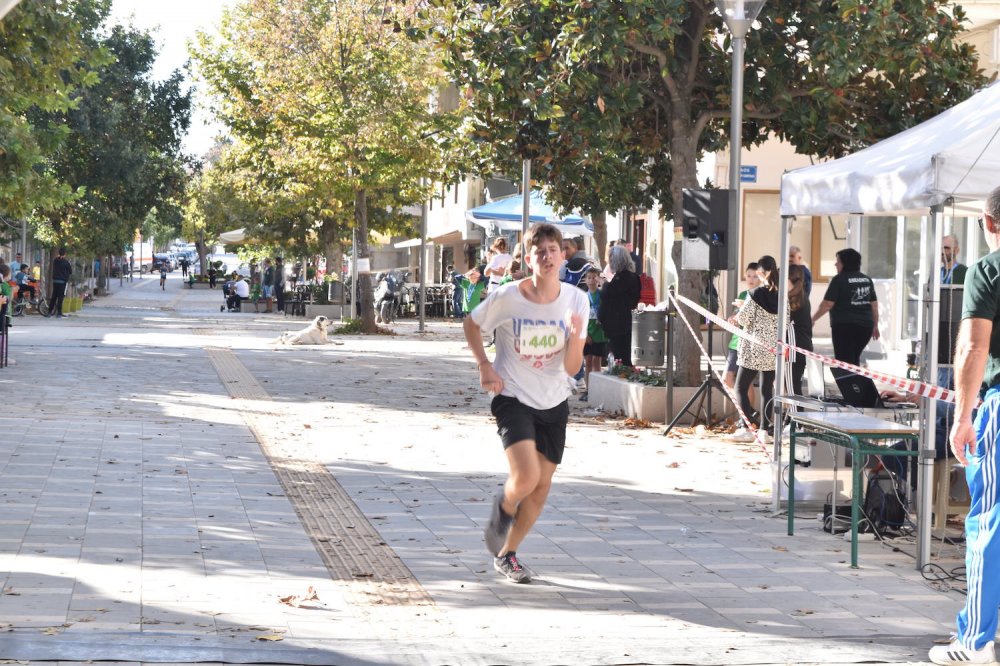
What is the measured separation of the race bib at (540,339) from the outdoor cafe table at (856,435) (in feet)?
5.54

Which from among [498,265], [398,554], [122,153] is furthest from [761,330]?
[122,153]

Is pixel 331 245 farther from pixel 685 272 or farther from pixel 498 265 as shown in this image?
pixel 685 272

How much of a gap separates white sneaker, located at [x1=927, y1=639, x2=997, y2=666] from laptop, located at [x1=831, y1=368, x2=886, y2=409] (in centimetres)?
472

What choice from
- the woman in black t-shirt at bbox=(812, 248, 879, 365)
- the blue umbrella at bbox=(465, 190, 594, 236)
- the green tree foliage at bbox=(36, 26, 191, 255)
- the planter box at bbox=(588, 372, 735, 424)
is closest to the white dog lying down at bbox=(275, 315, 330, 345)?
the blue umbrella at bbox=(465, 190, 594, 236)

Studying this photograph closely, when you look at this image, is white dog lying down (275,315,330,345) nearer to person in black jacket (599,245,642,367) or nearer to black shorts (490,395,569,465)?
person in black jacket (599,245,642,367)

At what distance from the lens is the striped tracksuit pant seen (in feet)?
18.7

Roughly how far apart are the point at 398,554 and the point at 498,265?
13.1 meters

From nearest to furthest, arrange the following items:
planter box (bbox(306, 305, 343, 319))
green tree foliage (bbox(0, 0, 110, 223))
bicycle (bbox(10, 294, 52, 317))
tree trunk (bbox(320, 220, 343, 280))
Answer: green tree foliage (bbox(0, 0, 110, 223)) → bicycle (bbox(10, 294, 52, 317)) → planter box (bbox(306, 305, 343, 319)) → tree trunk (bbox(320, 220, 343, 280))

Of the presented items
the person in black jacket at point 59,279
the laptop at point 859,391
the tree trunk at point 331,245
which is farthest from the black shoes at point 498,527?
the tree trunk at point 331,245

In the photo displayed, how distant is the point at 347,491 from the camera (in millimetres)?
10125

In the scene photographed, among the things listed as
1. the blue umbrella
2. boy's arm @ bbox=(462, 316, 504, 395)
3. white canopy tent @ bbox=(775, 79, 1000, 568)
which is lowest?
boy's arm @ bbox=(462, 316, 504, 395)

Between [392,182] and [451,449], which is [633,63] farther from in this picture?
Answer: [392,182]

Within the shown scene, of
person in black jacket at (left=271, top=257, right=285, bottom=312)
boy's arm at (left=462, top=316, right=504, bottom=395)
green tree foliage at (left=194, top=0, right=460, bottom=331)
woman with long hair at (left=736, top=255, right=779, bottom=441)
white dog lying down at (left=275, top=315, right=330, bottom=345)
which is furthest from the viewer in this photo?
person in black jacket at (left=271, top=257, right=285, bottom=312)

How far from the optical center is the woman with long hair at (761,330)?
1332 cm
